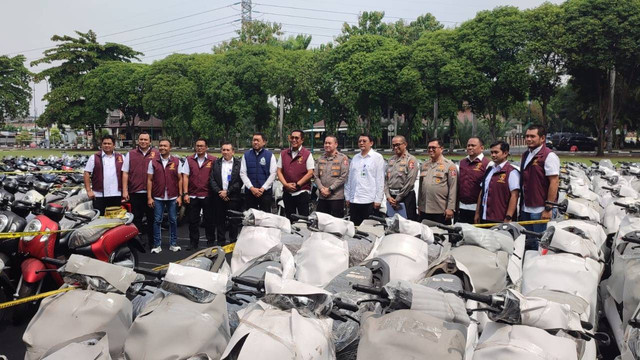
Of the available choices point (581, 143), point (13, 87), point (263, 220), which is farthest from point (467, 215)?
point (13, 87)

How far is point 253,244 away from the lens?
469 cm

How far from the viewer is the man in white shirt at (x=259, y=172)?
7859 mm

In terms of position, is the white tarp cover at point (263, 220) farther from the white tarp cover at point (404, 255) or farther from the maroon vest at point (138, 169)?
the maroon vest at point (138, 169)

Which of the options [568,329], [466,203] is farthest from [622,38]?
[568,329]

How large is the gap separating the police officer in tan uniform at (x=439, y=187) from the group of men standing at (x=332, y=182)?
1cm

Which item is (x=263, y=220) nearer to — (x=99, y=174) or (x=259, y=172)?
(x=259, y=172)

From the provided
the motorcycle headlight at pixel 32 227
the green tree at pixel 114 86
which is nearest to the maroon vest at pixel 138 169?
the motorcycle headlight at pixel 32 227

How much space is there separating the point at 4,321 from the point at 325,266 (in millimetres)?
3297

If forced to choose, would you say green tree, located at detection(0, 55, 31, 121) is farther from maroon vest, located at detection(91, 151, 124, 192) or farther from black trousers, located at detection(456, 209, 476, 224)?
black trousers, located at detection(456, 209, 476, 224)

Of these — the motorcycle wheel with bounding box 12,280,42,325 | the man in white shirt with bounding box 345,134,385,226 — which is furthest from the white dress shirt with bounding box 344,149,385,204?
the motorcycle wheel with bounding box 12,280,42,325

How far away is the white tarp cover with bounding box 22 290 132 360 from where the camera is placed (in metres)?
2.86

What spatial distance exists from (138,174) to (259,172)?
74.2 inches

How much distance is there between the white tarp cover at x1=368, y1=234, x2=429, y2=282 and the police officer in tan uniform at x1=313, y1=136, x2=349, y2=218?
3.27 metres

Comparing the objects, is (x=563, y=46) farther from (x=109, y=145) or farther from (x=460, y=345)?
(x=460, y=345)
